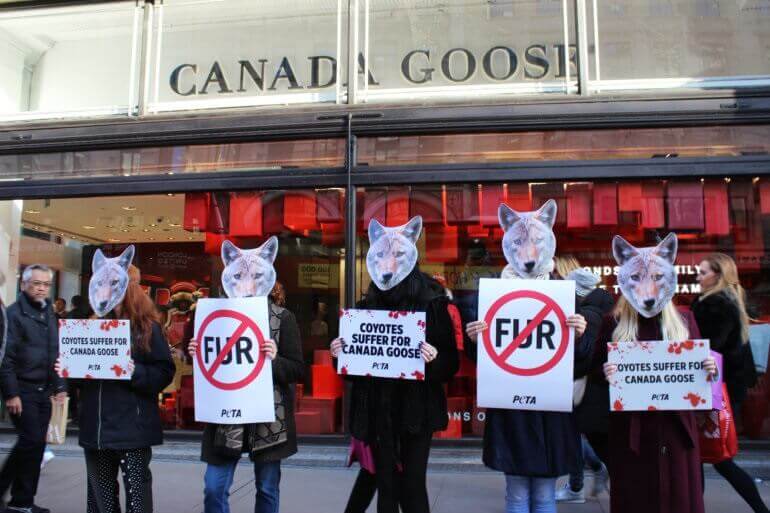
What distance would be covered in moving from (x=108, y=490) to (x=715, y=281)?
442 centimetres

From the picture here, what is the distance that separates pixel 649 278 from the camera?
143 inches

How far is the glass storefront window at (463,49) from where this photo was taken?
24.0ft

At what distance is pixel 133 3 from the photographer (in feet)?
27.0

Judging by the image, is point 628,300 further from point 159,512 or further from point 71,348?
point 159,512

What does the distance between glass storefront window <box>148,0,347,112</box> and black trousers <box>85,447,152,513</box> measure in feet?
15.3

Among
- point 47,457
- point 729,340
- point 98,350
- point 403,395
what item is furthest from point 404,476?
point 47,457

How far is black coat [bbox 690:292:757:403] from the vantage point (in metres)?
4.74

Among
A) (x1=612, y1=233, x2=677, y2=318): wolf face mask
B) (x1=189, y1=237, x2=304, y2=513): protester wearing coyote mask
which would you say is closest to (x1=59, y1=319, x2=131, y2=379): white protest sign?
(x1=189, y1=237, x2=304, y2=513): protester wearing coyote mask

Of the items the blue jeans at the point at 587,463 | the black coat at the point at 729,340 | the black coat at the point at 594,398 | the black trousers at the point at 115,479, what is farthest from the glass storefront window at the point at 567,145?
the black trousers at the point at 115,479

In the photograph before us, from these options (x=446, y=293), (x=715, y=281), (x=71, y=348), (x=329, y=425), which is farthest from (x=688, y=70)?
(x=71, y=348)

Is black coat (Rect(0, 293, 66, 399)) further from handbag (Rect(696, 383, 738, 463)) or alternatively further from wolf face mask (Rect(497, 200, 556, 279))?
handbag (Rect(696, 383, 738, 463))

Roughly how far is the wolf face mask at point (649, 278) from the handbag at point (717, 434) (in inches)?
31.6

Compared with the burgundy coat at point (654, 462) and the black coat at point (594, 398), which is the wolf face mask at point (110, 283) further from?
the burgundy coat at point (654, 462)

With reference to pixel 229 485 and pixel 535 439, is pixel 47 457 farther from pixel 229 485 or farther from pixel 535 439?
pixel 535 439
